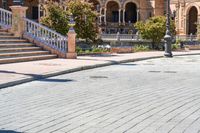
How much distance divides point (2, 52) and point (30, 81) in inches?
267

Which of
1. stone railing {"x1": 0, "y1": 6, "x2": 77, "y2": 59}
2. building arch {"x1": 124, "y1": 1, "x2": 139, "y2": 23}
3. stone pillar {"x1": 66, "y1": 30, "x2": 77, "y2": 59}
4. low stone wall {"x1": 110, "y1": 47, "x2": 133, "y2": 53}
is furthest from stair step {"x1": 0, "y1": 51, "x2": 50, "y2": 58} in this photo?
building arch {"x1": 124, "y1": 1, "x2": 139, "y2": 23}

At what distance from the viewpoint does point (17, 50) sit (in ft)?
→ 69.6

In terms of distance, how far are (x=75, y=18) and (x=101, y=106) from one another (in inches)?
795

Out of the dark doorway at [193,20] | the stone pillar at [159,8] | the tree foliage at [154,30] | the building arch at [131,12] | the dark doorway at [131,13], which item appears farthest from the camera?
the dark doorway at [131,13]

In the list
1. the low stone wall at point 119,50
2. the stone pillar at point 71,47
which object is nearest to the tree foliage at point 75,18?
the low stone wall at point 119,50

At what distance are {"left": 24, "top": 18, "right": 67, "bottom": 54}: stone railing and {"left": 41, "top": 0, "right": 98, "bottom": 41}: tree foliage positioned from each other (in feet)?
12.8

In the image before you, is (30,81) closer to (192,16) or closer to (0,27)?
(0,27)

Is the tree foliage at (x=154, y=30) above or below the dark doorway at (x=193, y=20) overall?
below

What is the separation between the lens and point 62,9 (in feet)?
93.6

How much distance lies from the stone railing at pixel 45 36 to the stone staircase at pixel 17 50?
1.68ft

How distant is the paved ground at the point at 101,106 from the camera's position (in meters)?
7.40

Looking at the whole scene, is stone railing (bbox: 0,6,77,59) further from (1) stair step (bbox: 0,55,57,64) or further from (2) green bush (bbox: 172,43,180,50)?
(2) green bush (bbox: 172,43,180,50)

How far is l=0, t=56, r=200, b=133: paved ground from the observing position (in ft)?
24.3

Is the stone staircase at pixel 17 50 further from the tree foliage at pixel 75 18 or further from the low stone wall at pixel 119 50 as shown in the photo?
the low stone wall at pixel 119 50
